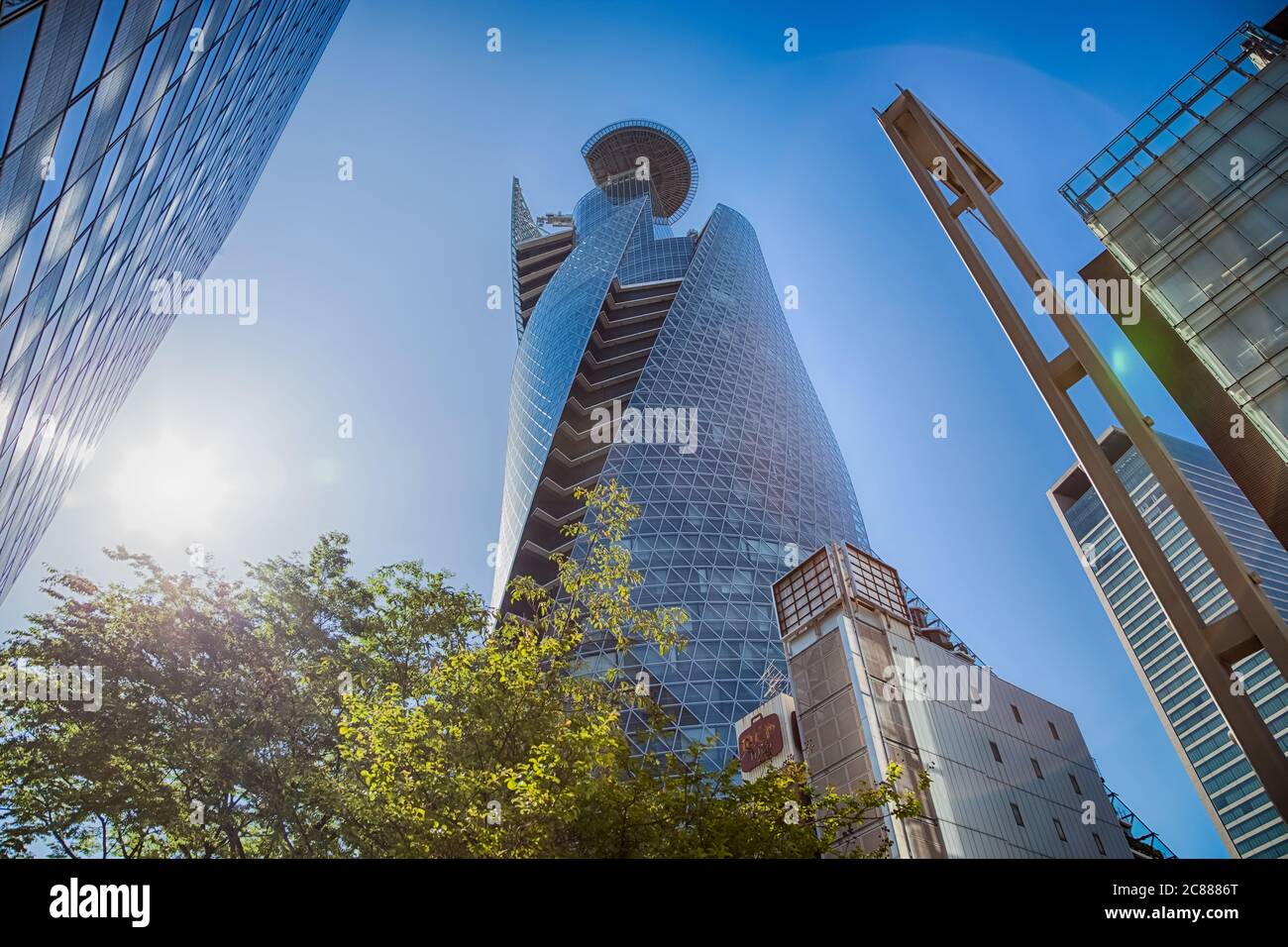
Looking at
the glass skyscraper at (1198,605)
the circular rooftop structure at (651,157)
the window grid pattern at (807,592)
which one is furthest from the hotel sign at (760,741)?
the circular rooftop structure at (651,157)

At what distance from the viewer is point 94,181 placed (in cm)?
1140

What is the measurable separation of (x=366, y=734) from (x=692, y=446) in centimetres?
5803

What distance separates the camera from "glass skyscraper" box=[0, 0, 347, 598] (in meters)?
8.55

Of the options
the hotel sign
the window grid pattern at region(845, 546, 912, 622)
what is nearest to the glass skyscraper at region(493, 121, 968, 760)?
the hotel sign

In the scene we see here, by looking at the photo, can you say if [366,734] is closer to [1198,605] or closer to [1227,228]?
[1227,228]

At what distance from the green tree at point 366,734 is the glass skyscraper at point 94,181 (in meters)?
4.87

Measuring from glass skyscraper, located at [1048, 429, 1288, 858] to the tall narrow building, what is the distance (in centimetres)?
6773

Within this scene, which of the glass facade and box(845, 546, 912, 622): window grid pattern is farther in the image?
box(845, 546, 912, 622): window grid pattern

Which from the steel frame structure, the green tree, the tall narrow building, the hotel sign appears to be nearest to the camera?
the steel frame structure

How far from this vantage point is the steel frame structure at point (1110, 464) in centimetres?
446

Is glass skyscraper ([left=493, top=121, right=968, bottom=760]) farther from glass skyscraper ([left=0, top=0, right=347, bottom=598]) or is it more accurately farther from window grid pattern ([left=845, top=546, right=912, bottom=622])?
glass skyscraper ([left=0, top=0, right=347, bottom=598])

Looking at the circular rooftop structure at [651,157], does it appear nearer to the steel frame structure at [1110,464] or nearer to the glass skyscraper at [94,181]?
the glass skyscraper at [94,181]
